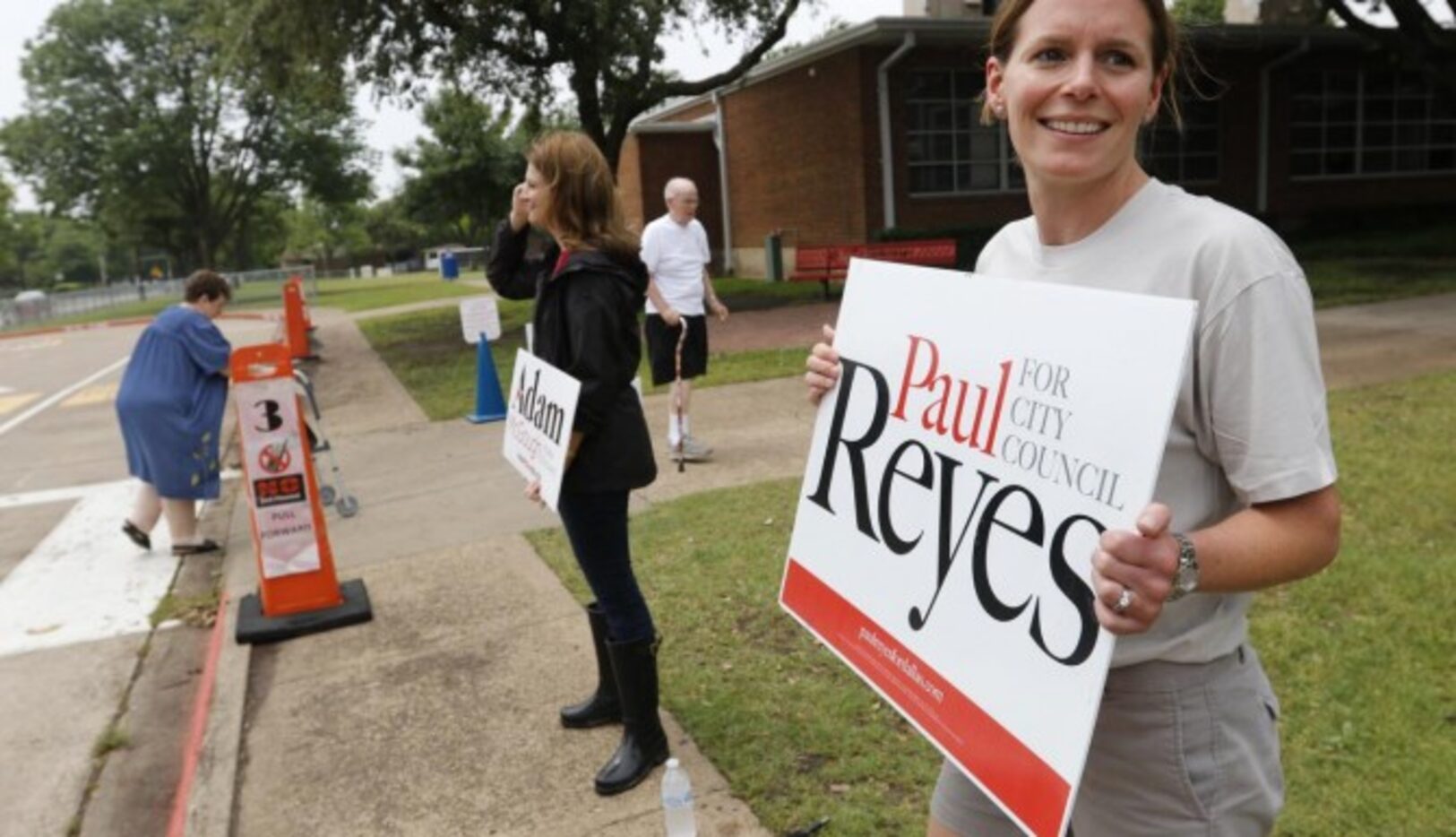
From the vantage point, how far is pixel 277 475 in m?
5.14

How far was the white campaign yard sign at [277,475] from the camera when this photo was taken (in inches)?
200

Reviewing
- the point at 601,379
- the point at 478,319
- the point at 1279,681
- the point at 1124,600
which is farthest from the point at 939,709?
the point at 478,319

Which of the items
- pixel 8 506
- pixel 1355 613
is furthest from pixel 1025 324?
pixel 8 506

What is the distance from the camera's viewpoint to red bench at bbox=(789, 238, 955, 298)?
52.6ft

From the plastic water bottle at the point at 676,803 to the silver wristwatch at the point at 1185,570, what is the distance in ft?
5.05

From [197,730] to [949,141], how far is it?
1870 cm

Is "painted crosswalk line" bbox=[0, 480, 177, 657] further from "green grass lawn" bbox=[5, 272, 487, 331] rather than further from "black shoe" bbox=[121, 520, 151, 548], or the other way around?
"green grass lawn" bbox=[5, 272, 487, 331]

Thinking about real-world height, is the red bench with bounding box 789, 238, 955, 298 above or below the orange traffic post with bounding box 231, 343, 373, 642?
above

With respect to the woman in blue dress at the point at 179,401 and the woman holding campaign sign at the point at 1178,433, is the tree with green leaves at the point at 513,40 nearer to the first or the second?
the woman in blue dress at the point at 179,401

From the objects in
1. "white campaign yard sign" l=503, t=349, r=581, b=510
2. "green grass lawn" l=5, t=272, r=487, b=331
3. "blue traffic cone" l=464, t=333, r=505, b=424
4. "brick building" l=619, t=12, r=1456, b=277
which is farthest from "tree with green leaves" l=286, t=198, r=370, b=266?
"white campaign yard sign" l=503, t=349, r=581, b=510

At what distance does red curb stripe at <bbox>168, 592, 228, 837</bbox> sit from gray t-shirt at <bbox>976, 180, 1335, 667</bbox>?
3.33 m

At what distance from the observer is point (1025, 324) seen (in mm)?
1553

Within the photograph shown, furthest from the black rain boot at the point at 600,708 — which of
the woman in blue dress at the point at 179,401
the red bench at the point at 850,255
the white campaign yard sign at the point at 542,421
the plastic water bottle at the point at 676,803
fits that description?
the red bench at the point at 850,255

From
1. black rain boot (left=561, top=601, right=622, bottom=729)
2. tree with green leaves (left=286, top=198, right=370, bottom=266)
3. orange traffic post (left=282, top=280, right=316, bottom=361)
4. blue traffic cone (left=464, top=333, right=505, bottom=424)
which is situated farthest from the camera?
tree with green leaves (left=286, top=198, right=370, bottom=266)
